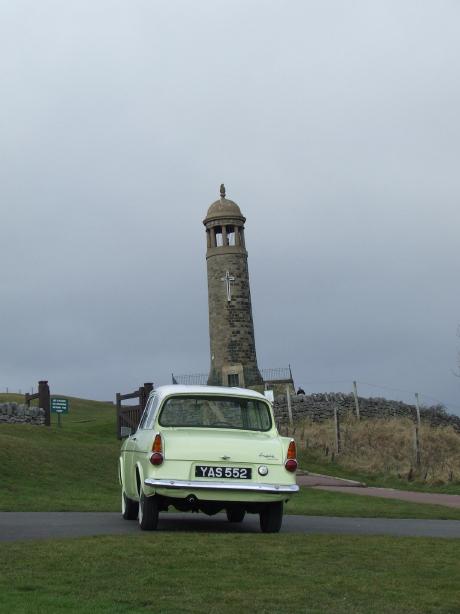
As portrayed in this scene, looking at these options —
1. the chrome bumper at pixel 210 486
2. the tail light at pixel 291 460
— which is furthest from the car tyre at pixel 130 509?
the tail light at pixel 291 460

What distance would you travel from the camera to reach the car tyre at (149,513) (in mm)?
11359

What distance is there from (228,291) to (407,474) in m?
24.2

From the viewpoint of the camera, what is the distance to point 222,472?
11.1 metres

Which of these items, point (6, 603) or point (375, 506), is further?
point (375, 506)

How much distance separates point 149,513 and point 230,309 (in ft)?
125

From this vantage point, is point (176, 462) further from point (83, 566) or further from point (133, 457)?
point (83, 566)

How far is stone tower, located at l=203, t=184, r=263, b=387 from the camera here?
49312 mm

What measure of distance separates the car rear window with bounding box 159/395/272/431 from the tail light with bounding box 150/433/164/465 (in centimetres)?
65

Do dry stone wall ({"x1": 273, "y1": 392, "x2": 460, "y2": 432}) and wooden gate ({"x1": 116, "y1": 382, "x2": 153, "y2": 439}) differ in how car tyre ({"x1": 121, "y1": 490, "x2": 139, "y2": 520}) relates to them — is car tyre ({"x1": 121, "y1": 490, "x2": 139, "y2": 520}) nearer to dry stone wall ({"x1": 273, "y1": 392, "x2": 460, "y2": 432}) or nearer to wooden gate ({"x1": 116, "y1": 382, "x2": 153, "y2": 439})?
wooden gate ({"x1": 116, "y1": 382, "x2": 153, "y2": 439})

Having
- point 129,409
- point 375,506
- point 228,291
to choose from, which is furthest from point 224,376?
point 375,506

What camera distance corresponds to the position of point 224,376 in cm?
4903

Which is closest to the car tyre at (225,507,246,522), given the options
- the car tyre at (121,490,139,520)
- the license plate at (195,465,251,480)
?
the car tyre at (121,490,139,520)

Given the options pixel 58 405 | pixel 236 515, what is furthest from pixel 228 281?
pixel 236 515

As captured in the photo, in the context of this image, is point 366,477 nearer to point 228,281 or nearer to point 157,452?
point 157,452
